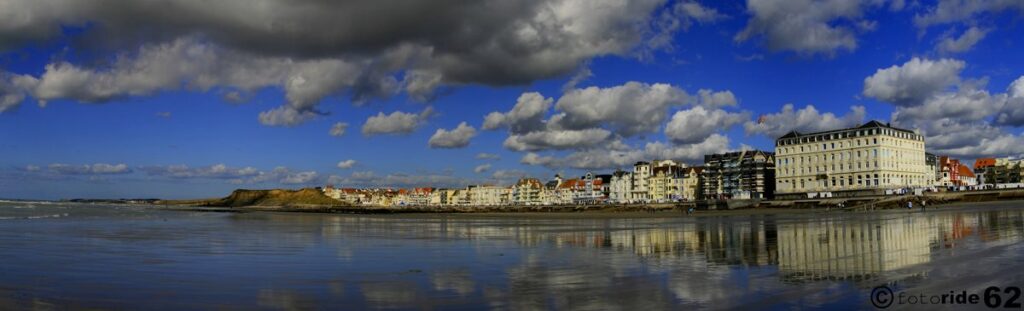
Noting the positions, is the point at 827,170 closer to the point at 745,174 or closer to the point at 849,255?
the point at 745,174

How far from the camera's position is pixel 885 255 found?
666 inches

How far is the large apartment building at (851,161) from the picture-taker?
377 feet

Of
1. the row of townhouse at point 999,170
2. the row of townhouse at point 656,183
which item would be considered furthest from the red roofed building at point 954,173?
the row of townhouse at point 656,183

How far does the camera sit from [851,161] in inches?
4705

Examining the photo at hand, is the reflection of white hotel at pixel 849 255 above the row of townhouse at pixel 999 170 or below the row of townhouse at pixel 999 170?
below

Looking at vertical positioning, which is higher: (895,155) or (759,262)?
(895,155)

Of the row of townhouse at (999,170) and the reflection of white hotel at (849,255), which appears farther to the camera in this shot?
the row of townhouse at (999,170)

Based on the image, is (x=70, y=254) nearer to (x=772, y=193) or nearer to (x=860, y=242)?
(x=860, y=242)

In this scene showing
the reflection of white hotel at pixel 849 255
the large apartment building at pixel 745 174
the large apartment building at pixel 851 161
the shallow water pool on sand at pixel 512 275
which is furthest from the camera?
the large apartment building at pixel 745 174

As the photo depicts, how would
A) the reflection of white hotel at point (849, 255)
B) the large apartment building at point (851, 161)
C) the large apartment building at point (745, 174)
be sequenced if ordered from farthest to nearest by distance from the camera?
the large apartment building at point (745, 174) < the large apartment building at point (851, 161) < the reflection of white hotel at point (849, 255)

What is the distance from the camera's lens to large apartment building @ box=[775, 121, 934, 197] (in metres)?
115

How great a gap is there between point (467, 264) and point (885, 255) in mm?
11098

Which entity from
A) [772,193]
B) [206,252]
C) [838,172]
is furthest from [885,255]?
[772,193]

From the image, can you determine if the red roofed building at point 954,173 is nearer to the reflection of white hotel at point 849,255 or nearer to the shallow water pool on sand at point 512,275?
the reflection of white hotel at point 849,255
